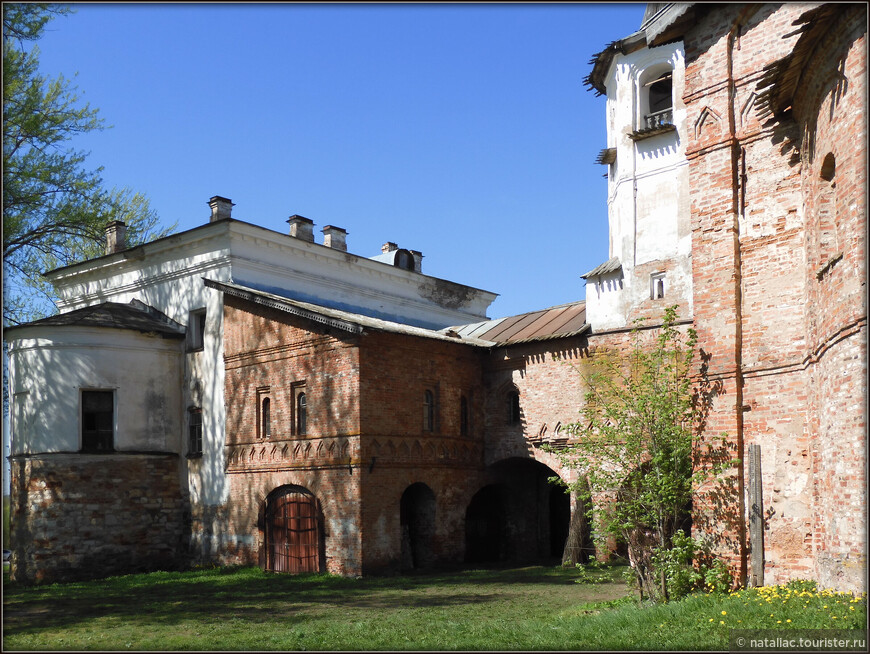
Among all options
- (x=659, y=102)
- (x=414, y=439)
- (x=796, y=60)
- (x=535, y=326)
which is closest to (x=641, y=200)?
(x=659, y=102)

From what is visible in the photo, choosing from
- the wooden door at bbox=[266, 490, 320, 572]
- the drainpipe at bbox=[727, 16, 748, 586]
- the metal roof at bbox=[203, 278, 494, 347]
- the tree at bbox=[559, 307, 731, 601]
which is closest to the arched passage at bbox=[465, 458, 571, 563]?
the metal roof at bbox=[203, 278, 494, 347]

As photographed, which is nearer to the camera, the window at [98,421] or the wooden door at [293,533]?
the wooden door at [293,533]

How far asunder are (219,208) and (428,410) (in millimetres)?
8890

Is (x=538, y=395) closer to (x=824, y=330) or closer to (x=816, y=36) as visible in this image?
(x=824, y=330)

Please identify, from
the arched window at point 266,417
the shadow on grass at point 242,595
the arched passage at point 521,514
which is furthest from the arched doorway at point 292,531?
the arched passage at point 521,514

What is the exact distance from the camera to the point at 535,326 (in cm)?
2186

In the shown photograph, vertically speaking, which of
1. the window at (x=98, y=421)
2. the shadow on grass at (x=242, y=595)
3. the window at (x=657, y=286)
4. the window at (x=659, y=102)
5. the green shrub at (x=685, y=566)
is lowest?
the shadow on grass at (x=242, y=595)

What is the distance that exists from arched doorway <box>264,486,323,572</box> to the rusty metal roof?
249 inches

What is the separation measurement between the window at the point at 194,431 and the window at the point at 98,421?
1.94m

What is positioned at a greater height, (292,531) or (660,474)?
(660,474)

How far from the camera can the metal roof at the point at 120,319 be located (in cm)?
2092

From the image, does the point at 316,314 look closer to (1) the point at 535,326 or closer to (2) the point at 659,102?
(1) the point at 535,326

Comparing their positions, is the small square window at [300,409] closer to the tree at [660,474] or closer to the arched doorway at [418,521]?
the arched doorway at [418,521]

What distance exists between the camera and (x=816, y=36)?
9.60 m
